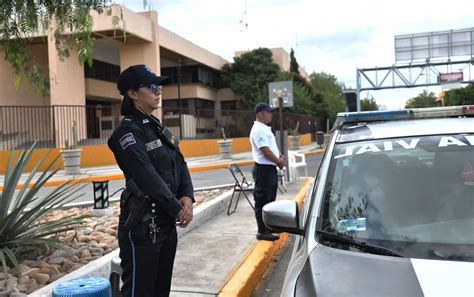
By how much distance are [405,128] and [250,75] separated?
3623 cm

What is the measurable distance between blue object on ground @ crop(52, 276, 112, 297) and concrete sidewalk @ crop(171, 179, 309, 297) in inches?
57.1

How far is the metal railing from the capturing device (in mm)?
18344

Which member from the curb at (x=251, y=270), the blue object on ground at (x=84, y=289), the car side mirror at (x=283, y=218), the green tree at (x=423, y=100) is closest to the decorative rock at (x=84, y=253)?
the curb at (x=251, y=270)

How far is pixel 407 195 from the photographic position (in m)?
2.67

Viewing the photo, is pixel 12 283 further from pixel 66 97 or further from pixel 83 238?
pixel 66 97

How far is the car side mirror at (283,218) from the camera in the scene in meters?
2.78

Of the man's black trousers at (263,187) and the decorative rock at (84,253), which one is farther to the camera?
the man's black trousers at (263,187)

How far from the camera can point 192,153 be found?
24.2 meters

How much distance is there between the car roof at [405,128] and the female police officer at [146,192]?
1.19 metres

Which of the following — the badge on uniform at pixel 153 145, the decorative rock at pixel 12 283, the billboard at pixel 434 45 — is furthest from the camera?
the billboard at pixel 434 45

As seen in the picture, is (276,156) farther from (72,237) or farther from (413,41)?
(413,41)

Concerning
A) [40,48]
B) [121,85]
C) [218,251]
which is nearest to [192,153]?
[40,48]

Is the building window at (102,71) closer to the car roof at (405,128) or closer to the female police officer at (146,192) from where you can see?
the female police officer at (146,192)

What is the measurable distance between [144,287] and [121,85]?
1.29 m
